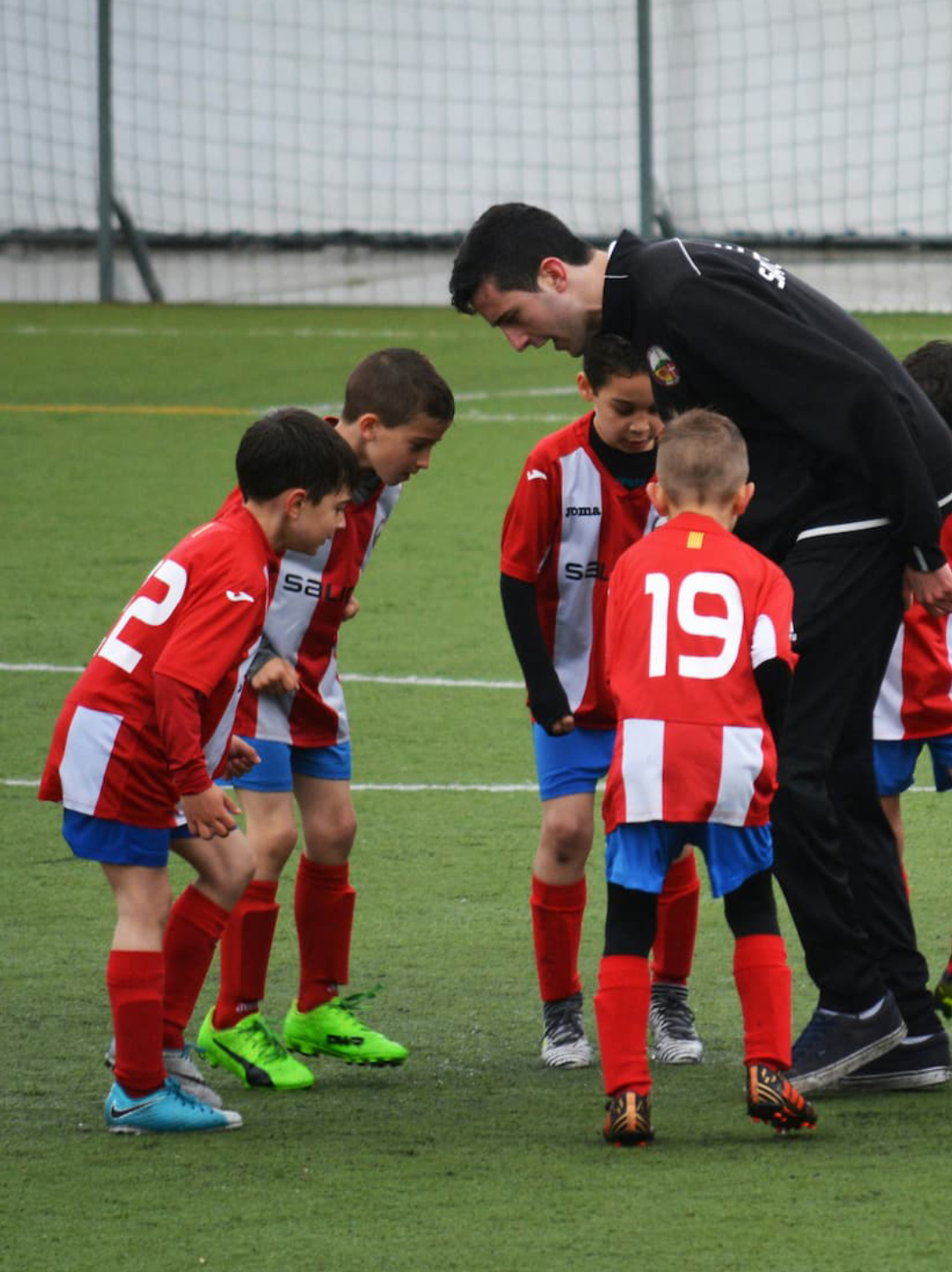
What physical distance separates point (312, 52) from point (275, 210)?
1.53m

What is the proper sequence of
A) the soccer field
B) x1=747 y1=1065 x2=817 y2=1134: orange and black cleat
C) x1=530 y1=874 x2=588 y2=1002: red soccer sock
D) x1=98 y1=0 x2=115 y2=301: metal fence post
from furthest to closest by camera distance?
1. x1=98 y1=0 x2=115 y2=301: metal fence post
2. x1=530 y1=874 x2=588 y2=1002: red soccer sock
3. x1=747 y1=1065 x2=817 y2=1134: orange and black cleat
4. the soccer field

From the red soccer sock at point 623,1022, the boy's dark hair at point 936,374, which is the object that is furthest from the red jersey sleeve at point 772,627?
the boy's dark hair at point 936,374

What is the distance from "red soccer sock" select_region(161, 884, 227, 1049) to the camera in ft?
12.8

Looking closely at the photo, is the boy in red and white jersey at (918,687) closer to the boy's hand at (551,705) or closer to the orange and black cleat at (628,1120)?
the boy's hand at (551,705)

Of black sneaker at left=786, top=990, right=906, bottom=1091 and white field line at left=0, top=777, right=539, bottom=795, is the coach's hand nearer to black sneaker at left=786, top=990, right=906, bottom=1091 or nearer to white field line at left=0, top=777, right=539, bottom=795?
black sneaker at left=786, top=990, right=906, bottom=1091

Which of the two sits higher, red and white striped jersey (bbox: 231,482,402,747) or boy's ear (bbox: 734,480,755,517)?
boy's ear (bbox: 734,480,755,517)

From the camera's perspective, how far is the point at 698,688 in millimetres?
3535

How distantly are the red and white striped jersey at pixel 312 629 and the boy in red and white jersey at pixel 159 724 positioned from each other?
14.7 inches

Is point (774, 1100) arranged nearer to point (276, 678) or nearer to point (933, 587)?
point (933, 587)

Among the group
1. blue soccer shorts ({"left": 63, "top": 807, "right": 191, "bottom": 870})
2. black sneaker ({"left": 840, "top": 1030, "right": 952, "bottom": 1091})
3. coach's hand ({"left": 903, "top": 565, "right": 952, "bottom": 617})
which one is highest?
coach's hand ({"left": 903, "top": 565, "right": 952, "bottom": 617})

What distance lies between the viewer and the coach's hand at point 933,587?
3.80 metres

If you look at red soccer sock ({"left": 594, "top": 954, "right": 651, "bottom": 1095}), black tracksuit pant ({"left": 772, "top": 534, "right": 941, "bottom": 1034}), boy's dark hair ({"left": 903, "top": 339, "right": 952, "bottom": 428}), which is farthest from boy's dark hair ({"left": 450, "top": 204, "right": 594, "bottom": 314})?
red soccer sock ({"left": 594, "top": 954, "right": 651, "bottom": 1095})

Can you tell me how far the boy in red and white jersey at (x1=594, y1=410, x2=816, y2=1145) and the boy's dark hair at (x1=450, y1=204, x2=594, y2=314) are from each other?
0.40 m

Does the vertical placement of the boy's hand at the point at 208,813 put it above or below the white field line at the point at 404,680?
above
